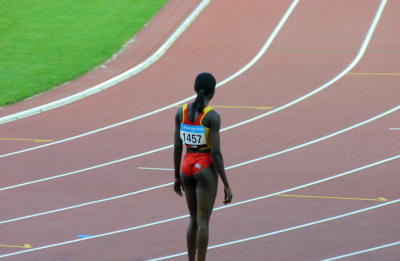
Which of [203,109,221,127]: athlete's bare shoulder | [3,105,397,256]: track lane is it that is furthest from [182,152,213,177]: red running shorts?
[3,105,397,256]: track lane

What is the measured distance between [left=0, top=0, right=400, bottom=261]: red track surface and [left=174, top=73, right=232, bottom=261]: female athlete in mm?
1514

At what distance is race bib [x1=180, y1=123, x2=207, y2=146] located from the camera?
7.64m

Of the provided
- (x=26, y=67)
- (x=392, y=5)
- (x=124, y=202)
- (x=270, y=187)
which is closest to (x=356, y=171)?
(x=270, y=187)

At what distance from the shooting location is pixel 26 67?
2119 cm

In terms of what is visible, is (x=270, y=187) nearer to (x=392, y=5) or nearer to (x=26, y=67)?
(x=26, y=67)

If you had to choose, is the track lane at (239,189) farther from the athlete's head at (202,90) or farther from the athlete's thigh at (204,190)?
the athlete's head at (202,90)

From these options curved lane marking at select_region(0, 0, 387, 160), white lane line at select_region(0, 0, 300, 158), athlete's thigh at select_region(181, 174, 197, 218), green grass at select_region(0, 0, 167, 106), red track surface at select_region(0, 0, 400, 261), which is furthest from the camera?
green grass at select_region(0, 0, 167, 106)

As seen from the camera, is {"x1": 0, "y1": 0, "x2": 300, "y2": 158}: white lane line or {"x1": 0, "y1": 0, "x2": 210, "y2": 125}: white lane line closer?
{"x1": 0, "y1": 0, "x2": 300, "y2": 158}: white lane line

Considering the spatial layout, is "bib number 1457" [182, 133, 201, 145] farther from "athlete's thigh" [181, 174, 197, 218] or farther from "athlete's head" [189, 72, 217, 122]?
"athlete's thigh" [181, 174, 197, 218]

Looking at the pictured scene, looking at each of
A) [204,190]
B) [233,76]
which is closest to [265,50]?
[233,76]

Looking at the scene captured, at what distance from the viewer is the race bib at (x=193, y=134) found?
25.1ft

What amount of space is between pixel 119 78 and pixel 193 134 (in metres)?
12.3

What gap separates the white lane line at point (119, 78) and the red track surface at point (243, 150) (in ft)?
0.83

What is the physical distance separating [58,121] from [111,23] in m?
9.88
